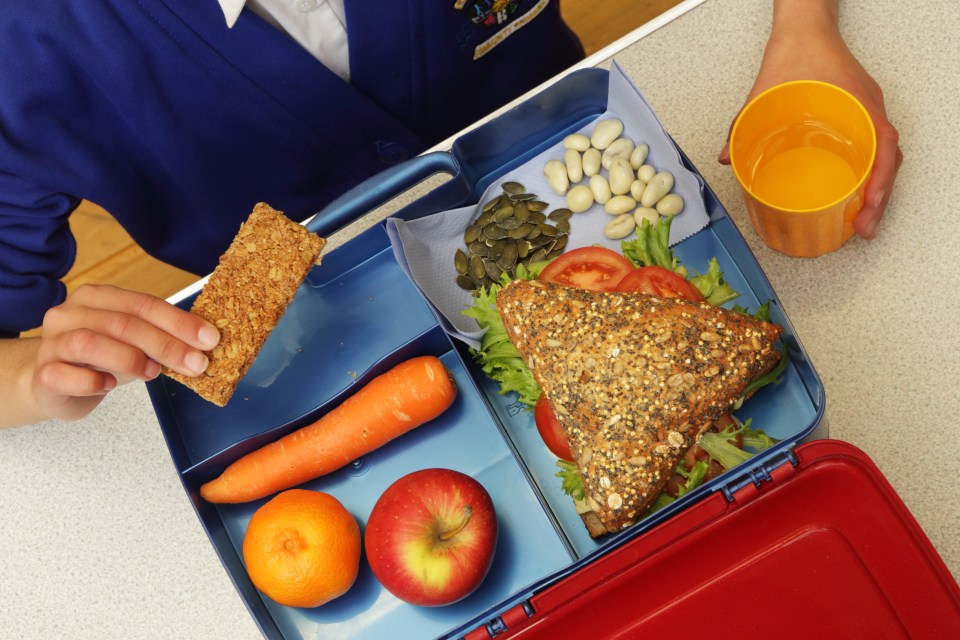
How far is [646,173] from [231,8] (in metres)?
0.49

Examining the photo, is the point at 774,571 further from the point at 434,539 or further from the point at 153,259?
the point at 153,259

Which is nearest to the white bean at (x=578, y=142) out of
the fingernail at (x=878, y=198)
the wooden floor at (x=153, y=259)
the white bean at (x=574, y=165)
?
the white bean at (x=574, y=165)

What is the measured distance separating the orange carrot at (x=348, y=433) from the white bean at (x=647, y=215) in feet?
0.91

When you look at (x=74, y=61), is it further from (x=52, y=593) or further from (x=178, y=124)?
(x=52, y=593)

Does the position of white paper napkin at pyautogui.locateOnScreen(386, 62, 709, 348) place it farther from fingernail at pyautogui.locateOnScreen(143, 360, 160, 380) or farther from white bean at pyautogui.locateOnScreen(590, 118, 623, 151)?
fingernail at pyautogui.locateOnScreen(143, 360, 160, 380)

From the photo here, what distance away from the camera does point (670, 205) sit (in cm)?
94

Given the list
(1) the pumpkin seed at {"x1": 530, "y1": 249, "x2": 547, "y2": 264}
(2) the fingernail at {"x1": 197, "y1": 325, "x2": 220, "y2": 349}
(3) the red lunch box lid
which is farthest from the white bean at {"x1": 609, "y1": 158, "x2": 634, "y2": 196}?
(2) the fingernail at {"x1": 197, "y1": 325, "x2": 220, "y2": 349}

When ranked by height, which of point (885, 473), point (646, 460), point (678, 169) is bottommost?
point (885, 473)

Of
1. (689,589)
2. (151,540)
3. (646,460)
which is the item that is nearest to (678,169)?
(646,460)

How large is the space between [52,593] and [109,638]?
92 mm

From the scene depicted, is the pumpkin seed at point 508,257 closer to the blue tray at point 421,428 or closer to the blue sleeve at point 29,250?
the blue tray at point 421,428

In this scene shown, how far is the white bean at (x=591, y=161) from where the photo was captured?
97cm

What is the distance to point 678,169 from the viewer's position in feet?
3.08

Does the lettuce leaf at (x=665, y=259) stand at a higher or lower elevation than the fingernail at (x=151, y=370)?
lower
